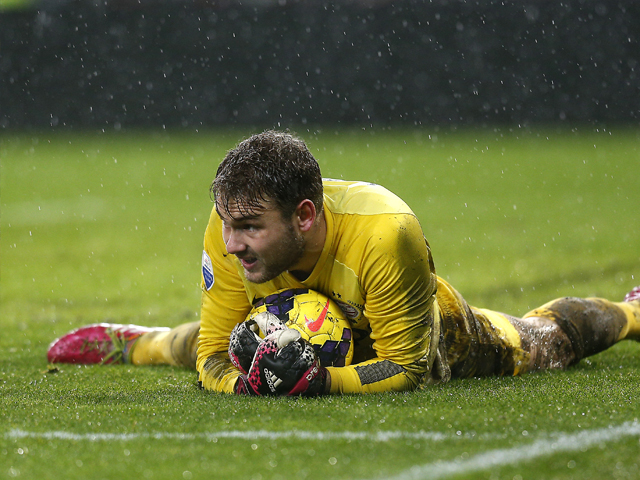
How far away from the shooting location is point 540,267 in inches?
303

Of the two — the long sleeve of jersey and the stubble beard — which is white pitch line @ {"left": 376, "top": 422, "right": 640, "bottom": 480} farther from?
the long sleeve of jersey

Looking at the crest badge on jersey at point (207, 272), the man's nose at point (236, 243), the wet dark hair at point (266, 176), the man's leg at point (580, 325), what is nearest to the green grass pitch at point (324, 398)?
the man's leg at point (580, 325)

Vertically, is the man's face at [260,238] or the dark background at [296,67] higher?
the dark background at [296,67]

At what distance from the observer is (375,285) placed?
3.29 meters

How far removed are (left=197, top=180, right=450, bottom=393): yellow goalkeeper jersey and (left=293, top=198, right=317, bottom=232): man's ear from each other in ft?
0.48

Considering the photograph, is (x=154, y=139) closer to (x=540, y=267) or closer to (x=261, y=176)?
(x=540, y=267)

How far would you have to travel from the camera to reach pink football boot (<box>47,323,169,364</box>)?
Result: 466cm

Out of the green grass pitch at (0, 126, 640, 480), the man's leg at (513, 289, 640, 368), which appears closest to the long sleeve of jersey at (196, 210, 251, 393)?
the green grass pitch at (0, 126, 640, 480)

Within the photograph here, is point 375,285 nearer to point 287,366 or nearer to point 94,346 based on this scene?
point 287,366

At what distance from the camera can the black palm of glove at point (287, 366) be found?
126 inches

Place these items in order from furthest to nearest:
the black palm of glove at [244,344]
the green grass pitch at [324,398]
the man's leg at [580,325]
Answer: the man's leg at [580,325] → the black palm of glove at [244,344] → the green grass pitch at [324,398]

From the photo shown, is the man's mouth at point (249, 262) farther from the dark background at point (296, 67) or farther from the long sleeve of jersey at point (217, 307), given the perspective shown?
the dark background at point (296, 67)

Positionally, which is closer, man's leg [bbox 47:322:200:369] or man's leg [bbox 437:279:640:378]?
man's leg [bbox 437:279:640:378]

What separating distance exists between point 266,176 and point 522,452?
4.45 ft
